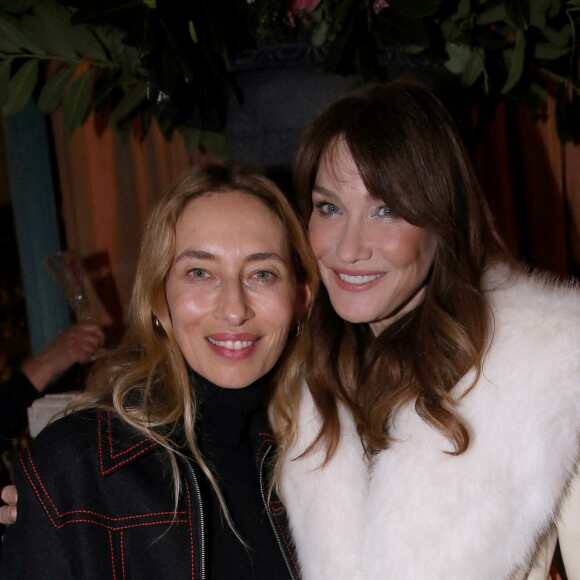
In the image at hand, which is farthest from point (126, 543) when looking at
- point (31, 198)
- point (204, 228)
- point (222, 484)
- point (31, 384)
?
point (31, 198)

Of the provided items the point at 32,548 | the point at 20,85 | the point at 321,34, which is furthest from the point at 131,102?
the point at 32,548

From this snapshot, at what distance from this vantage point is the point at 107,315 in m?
2.80

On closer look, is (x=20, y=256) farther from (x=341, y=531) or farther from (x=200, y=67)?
(x=341, y=531)

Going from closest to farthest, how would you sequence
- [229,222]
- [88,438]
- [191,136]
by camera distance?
[88,438] → [229,222] → [191,136]

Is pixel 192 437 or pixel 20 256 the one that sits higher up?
pixel 20 256

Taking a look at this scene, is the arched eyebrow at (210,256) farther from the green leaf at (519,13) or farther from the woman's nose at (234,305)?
the green leaf at (519,13)

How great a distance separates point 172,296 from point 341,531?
55 centimetres

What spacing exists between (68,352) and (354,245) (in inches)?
39.3

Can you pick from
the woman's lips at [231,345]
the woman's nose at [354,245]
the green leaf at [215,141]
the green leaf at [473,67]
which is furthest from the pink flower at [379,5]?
the woman's lips at [231,345]

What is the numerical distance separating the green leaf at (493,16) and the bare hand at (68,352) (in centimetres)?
126

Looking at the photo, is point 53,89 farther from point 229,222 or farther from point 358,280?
point 358,280

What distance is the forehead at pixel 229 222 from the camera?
1.41m

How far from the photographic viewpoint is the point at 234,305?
137 cm

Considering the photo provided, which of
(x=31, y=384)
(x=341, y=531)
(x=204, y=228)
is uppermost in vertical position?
(x=204, y=228)
